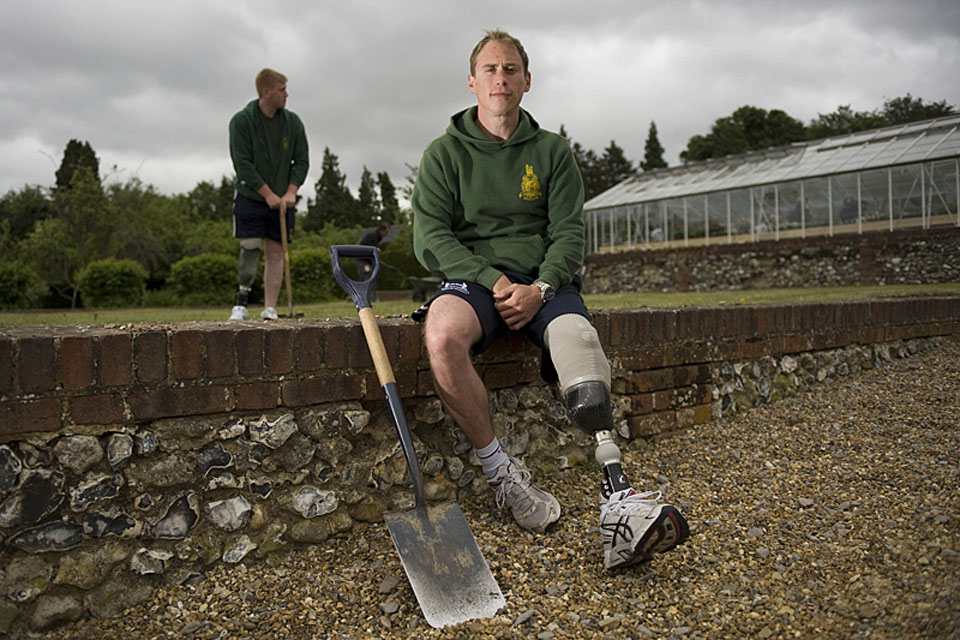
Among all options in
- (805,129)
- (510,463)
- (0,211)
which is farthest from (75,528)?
(805,129)

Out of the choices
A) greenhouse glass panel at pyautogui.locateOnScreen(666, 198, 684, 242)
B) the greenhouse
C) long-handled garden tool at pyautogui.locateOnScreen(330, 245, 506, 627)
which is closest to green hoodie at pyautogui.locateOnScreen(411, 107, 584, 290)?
long-handled garden tool at pyautogui.locateOnScreen(330, 245, 506, 627)

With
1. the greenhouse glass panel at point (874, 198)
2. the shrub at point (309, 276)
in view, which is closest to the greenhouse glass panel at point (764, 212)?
the greenhouse glass panel at point (874, 198)

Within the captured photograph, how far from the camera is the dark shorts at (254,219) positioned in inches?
171

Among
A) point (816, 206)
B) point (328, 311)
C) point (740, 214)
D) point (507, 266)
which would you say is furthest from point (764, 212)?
point (507, 266)

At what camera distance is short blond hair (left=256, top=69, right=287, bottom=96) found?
4203 mm

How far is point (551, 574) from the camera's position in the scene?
2080 millimetres

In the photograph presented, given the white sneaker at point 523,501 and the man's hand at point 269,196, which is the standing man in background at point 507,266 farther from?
the man's hand at point 269,196

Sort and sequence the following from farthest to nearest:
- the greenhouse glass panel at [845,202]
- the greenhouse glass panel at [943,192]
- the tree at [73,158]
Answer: the tree at [73,158] → the greenhouse glass panel at [845,202] → the greenhouse glass panel at [943,192]

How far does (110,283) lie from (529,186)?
13469 mm

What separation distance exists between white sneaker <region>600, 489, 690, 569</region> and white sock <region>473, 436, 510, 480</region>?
1.41 feet

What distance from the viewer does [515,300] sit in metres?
2.28

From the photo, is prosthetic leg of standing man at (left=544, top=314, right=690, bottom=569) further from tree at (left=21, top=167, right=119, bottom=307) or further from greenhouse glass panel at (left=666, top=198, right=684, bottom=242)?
greenhouse glass panel at (left=666, top=198, right=684, bottom=242)

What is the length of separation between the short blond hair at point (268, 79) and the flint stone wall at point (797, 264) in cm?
1342

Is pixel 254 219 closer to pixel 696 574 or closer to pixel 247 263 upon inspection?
pixel 247 263
